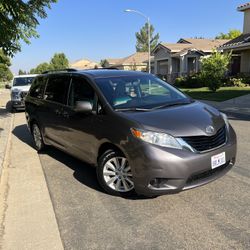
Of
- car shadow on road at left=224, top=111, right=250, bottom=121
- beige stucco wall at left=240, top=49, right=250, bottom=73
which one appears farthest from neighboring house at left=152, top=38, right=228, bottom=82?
car shadow on road at left=224, top=111, right=250, bottom=121

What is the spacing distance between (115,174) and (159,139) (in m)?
0.94

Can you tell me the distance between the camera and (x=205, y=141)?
434 centimetres

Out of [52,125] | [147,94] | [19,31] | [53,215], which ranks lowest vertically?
[53,215]

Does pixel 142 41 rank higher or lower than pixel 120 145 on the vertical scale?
higher

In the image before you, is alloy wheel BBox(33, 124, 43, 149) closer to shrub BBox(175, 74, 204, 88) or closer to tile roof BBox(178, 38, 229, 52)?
shrub BBox(175, 74, 204, 88)

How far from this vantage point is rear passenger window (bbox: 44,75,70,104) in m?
6.29

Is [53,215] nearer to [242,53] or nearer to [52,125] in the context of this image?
[52,125]

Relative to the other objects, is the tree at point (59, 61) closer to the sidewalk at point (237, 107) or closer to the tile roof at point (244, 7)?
the tile roof at point (244, 7)

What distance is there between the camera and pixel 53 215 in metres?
4.46

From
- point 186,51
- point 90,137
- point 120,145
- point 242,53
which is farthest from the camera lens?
point 186,51

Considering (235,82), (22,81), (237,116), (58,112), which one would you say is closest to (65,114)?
(58,112)

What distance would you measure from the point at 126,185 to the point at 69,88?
224 cm

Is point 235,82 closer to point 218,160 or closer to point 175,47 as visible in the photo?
point 175,47

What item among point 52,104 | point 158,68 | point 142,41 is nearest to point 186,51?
point 158,68
